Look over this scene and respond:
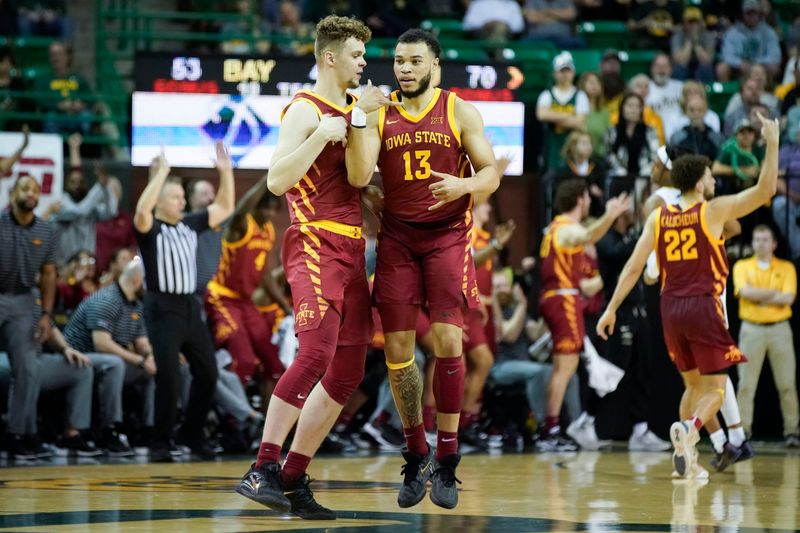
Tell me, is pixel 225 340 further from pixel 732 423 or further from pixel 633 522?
pixel 633 522

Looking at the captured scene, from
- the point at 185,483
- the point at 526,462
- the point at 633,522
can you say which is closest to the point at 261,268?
the point at 526,462

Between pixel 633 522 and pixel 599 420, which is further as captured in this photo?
pixel 599 420

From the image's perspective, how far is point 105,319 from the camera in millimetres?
10797

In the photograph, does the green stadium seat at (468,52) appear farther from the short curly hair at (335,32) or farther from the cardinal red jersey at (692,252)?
the short curly hair at (335,32)

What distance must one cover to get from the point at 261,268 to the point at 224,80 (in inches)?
100

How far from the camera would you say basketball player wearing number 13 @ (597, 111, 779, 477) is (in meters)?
8.59

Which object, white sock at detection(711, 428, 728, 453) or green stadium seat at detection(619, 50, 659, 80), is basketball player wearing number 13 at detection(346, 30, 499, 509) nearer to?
white sock at detection(711, 428, 728, 453)

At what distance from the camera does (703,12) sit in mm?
16734

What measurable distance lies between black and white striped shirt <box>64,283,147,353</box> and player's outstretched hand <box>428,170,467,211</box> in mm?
5167

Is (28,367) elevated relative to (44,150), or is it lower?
lower

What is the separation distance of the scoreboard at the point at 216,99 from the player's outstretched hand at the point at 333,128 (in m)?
6.73

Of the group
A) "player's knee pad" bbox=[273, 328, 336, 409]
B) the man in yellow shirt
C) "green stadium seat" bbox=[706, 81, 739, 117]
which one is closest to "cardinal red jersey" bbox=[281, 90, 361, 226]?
"player's knee pad" bbox=[273, 328, 336, 409]

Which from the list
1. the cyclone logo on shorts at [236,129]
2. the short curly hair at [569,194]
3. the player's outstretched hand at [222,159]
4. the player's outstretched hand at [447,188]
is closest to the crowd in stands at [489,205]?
the short curly hair at [569,194]

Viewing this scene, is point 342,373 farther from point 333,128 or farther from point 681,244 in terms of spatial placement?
point 681,244
